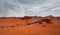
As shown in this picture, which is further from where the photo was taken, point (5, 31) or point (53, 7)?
point (53, 7)

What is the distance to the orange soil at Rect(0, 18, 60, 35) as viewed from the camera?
2.75 feet

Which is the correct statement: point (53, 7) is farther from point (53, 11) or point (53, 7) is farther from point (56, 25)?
point (56, 25)

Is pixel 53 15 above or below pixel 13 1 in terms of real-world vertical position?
below

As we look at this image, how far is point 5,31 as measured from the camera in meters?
0.85

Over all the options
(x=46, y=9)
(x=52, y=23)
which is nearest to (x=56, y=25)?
(x=52, y=23)

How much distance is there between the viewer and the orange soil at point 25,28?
32.9 inches

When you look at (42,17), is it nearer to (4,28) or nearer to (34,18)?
(34,18)

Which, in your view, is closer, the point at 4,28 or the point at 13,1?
the point at 4,28

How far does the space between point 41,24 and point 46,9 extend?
0.14m

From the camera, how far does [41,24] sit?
0.90m

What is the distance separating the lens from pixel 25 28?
87 centimetres

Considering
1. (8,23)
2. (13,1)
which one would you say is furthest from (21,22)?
(13,1)

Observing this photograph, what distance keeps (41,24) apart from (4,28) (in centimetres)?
28

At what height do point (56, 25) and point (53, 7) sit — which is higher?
point (53, 7)
